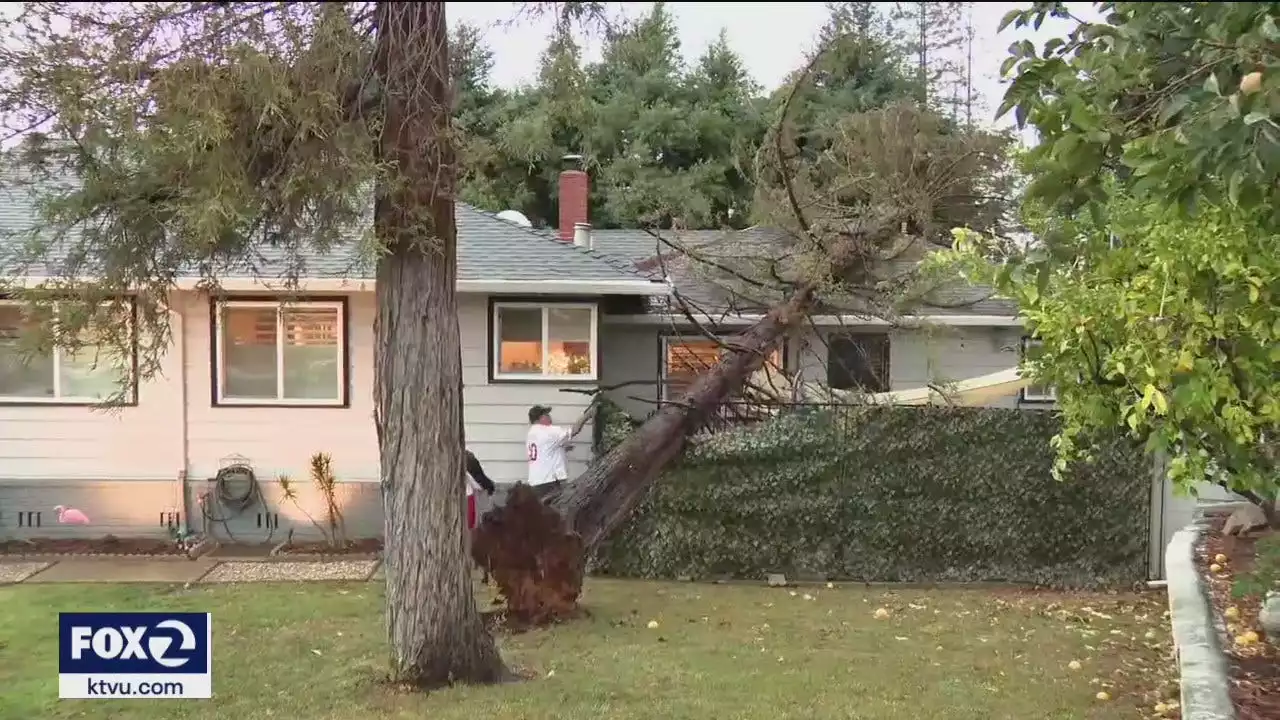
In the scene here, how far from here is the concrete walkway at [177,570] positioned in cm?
955

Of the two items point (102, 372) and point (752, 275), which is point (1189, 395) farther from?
point (102, 372)

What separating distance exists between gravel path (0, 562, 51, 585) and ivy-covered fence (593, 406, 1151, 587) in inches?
220

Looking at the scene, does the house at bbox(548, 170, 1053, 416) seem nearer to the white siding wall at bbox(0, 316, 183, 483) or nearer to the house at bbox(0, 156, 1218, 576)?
the house at bbox(0, 156, 1218, 576)

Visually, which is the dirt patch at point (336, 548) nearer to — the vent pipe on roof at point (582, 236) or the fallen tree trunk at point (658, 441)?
the fallen tree trunk at point (658, 441)

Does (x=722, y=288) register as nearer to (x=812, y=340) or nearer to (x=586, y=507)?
(x=812, y=340)

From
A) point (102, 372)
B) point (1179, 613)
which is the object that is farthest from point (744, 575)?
point (102, 372)

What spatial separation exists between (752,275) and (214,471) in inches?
267

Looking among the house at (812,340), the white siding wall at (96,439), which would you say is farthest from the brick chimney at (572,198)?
the white siding wall at (96,439)

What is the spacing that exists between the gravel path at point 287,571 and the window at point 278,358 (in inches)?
77.5

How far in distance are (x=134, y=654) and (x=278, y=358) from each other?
6.82 meters

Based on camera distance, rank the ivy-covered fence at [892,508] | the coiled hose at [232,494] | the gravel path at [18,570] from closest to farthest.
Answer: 1. the gravel path at [18,570]
2. the ivy-covered fence at [892,508]
3. the coiled hose at [232,494]

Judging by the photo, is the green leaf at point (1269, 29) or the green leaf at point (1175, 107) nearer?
the green leaf at point (1269, 29)

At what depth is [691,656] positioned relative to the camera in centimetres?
698

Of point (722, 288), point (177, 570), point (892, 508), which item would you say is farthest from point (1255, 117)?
point (177, 570)
